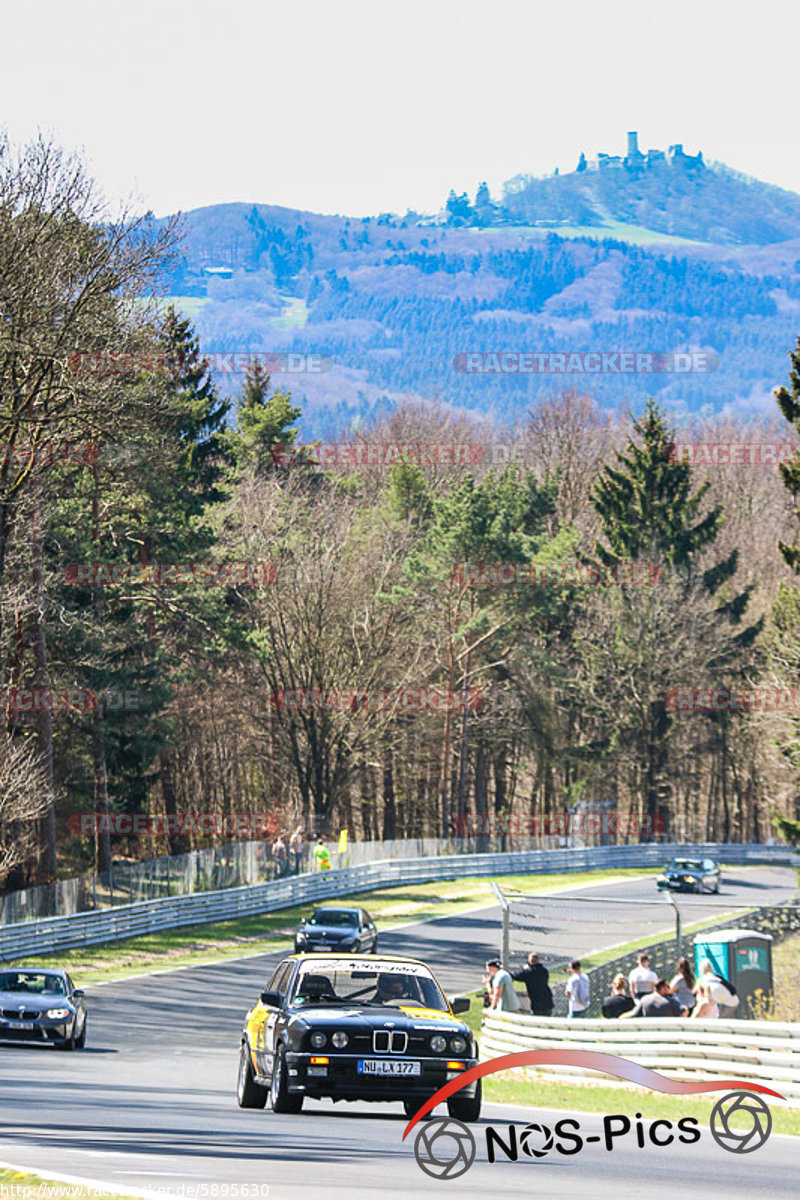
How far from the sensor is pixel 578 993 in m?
23.2

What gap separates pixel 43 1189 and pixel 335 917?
1154 inches

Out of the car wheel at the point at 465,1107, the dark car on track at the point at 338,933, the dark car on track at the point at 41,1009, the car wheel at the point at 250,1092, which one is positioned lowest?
the dark car on track at the point at 338,933

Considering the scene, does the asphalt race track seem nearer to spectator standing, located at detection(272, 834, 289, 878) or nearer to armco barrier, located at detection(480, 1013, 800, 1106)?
armco barrier, located at detection(480, 1013, 800, 1106)

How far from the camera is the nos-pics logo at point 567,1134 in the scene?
11.6 meters

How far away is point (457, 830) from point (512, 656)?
967cm

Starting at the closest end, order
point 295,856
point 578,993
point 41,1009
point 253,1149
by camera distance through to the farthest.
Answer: point 253,1149 < point 41,1009 < point 578,993 < point 295,856

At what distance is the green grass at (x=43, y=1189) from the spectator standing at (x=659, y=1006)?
36.3ft

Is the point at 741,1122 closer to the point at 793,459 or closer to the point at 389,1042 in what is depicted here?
the point at 389,1042

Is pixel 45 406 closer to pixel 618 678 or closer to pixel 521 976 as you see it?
pixel 521 976

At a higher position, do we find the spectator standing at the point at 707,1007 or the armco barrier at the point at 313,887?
the spectator standing at the point at 707,1007

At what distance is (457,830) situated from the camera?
80250mm

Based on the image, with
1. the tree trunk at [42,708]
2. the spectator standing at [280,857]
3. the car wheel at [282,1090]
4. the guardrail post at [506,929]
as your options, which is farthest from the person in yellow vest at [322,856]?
the car wheel at [282,1090]

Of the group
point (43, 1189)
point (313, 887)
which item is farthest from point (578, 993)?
point (313, 887)

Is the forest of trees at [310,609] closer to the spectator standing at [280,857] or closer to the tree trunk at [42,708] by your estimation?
the tree trunk at [42,708]
